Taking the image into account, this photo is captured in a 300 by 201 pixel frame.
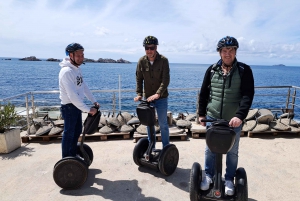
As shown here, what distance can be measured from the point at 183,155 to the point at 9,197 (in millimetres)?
2988

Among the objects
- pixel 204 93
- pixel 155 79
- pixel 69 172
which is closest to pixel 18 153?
pixel 69 172

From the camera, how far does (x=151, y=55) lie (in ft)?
11.3

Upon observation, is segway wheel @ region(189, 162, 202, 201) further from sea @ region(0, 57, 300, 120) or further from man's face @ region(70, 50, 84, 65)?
sea @ region(0, 57, 300, 120)

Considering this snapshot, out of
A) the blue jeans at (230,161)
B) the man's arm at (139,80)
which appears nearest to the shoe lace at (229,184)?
the blue jeans at (230,161)

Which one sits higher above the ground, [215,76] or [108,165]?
[215,76]

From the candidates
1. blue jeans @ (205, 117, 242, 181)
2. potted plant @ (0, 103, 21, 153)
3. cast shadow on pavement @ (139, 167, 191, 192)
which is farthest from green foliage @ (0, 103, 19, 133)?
blue jeans @ (205, 117, 242, 181)

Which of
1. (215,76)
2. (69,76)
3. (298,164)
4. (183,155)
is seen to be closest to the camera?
(215,76)

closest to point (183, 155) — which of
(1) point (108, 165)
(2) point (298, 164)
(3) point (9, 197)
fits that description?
(1) point (108, 165)

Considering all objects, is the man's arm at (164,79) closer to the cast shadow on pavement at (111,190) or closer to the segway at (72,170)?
the segway at (72,170)

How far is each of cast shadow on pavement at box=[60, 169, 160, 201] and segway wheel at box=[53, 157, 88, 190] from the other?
0.12 metres

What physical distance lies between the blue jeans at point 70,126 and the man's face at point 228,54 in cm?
210

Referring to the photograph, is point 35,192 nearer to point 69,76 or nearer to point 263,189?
point 69,76

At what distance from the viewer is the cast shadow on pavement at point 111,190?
120 inches

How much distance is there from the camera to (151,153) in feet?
12.2
